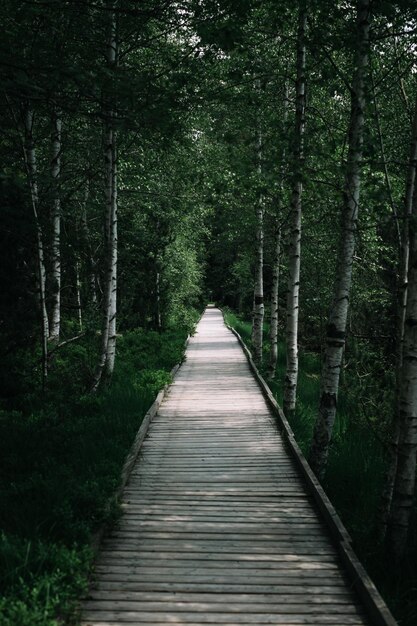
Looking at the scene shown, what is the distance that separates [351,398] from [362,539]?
577 centimetres

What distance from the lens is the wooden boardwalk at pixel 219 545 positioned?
12.3 ft

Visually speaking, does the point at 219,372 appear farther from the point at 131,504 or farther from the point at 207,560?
Result: the point at 207,560

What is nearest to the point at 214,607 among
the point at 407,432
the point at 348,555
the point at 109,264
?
the point at 348,555

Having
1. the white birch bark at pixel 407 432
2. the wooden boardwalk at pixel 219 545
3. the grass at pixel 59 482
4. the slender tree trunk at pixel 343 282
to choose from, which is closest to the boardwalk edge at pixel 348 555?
the wooden boardwalk at pixel 219 545

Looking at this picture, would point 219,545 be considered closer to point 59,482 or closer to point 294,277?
point 59,482

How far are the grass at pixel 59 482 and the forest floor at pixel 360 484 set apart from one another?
280cm

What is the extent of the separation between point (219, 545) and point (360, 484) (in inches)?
110

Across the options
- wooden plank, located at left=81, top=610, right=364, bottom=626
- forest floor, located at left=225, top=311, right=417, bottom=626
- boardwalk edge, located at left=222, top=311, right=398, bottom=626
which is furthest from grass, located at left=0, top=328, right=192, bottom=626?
forest floor, located at left=225, top=311, right=417, bottom=626

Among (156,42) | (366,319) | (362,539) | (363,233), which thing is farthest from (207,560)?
(156,42)

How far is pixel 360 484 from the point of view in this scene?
6.63 metres

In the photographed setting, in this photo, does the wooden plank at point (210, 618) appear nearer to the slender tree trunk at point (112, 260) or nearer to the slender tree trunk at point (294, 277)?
the slender tree trunk at point (294, 277)

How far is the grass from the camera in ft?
11.6

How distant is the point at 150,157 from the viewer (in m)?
12.9

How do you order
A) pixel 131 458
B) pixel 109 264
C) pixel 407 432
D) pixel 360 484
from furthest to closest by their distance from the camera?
1. pixel 109 264
2. pixel 131 458
3. pixel 360 484
4. pixel 407 432
